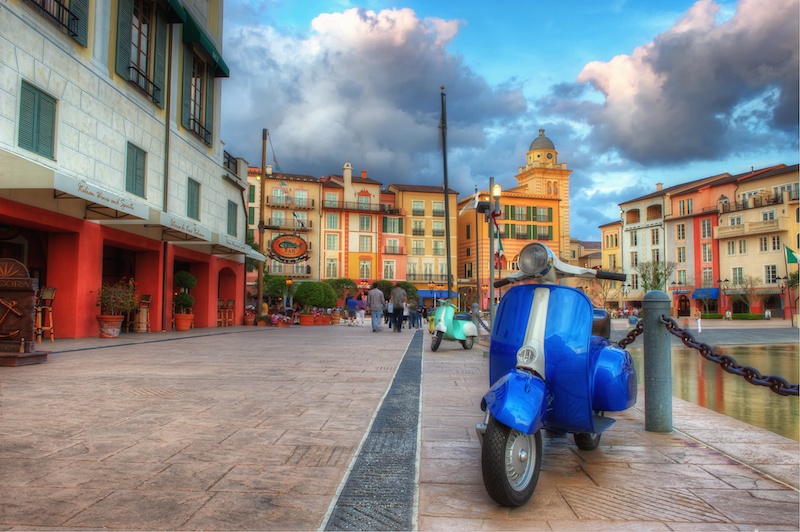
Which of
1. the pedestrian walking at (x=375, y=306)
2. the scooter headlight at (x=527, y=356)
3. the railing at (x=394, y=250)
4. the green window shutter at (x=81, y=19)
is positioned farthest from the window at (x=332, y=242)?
the scooter headlight at (x=527, y=356)

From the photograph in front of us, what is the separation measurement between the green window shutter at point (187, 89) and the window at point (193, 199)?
1.85 m

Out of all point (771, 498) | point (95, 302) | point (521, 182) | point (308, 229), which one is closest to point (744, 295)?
point (521, 182)

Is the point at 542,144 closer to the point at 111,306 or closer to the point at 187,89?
the point at 187,89

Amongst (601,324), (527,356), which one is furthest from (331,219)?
(527,356)

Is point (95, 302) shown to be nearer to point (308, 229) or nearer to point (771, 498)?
point (771, 498)

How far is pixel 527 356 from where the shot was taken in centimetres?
300

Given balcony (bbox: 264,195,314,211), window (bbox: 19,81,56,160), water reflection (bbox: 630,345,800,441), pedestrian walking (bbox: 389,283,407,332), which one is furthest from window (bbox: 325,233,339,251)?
water reflection (bbox: 630,345,800,441)

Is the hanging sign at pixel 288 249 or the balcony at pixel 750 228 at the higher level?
the balcony at pixel 750 228

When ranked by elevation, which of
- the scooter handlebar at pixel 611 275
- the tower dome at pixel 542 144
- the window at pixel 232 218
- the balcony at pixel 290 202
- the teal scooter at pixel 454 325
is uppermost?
the tower dome at pixel 542 144

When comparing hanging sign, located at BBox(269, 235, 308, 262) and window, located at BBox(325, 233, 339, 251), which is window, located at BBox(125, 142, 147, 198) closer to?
hanging sign, located at BBox(269, 235, 308, 262)

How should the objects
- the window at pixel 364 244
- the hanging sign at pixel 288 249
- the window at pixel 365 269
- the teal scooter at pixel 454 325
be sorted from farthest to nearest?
the window at pixel 364 244 → the window at pixel 365 269 → the hanging sign at pixel 288 249 → the teal scooter at pixel 454 325

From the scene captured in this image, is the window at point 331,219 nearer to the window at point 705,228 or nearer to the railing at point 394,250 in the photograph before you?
the railing at point 394,250

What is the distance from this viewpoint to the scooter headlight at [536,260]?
3086 millimetres

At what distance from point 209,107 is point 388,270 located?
130 feet
